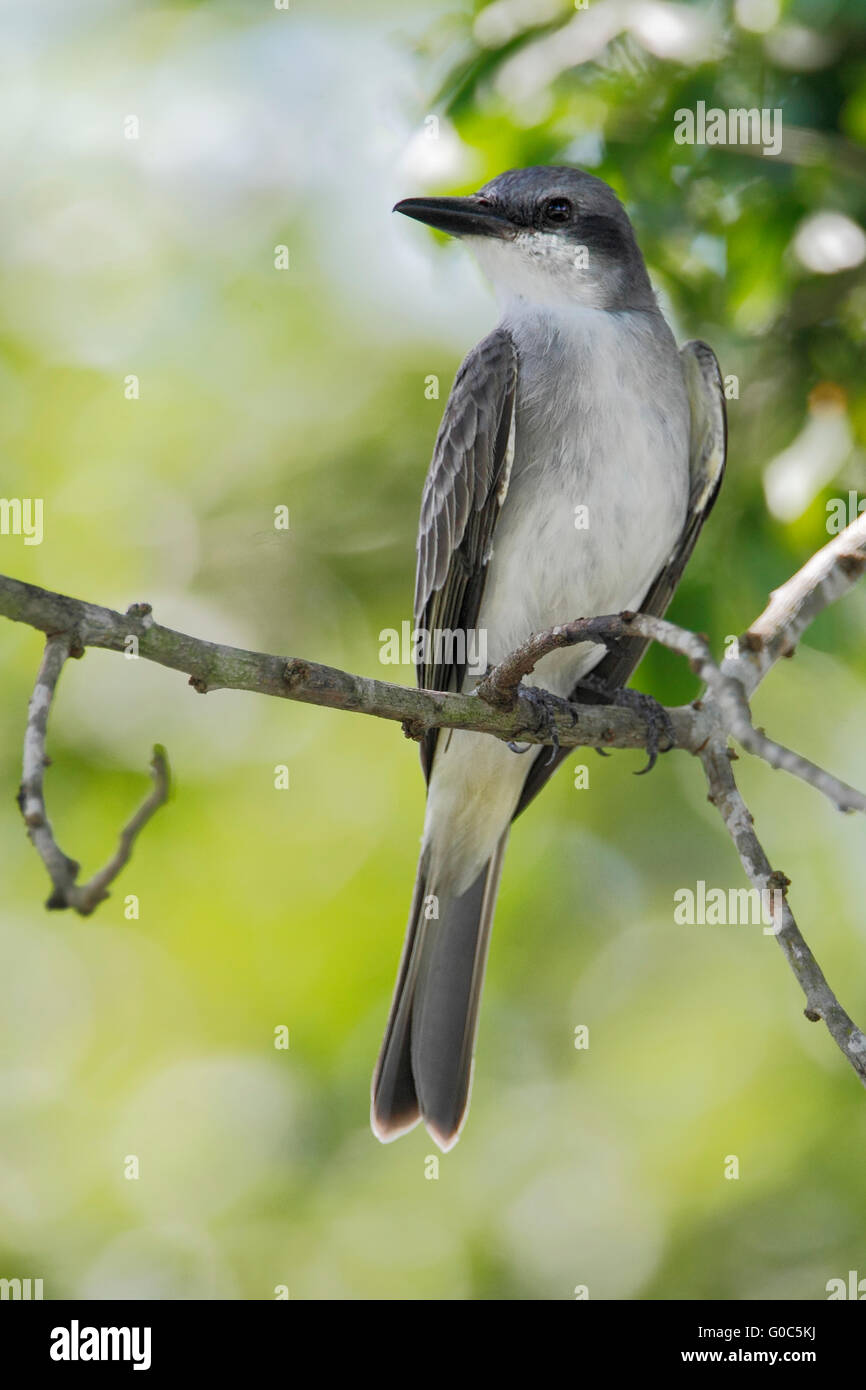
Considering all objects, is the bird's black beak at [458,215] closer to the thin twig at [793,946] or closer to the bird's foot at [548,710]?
the bird's foot at [548,710]

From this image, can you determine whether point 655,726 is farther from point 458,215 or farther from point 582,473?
point 458,215

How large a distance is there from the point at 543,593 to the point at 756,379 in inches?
54.6

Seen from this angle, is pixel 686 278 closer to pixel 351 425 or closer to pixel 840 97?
pixel 840 97

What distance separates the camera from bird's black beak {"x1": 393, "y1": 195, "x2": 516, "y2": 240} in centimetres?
553

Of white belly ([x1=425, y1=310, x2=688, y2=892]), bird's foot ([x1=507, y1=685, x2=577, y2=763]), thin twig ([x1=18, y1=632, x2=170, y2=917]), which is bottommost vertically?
thin twig ([x1=18, y1=632, x2=170, y2=917])

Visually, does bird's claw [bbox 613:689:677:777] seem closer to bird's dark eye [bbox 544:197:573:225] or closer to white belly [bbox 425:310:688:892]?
white belly [bbox 425:310:688:892]

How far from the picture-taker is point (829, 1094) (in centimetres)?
735

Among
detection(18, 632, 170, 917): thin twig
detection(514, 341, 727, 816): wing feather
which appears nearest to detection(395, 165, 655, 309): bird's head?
detection(514, 341, 727, 816): wing feather

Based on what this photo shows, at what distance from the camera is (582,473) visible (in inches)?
210

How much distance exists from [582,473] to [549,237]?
1.13 meters

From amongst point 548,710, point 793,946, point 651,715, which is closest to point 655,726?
point 651,715

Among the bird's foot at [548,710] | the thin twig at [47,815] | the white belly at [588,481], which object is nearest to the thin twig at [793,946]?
the bird's foot at [548,710]

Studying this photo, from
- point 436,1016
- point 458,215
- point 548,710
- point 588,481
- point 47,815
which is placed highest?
point 458,215

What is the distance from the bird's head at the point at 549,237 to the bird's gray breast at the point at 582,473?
14 centimetres
